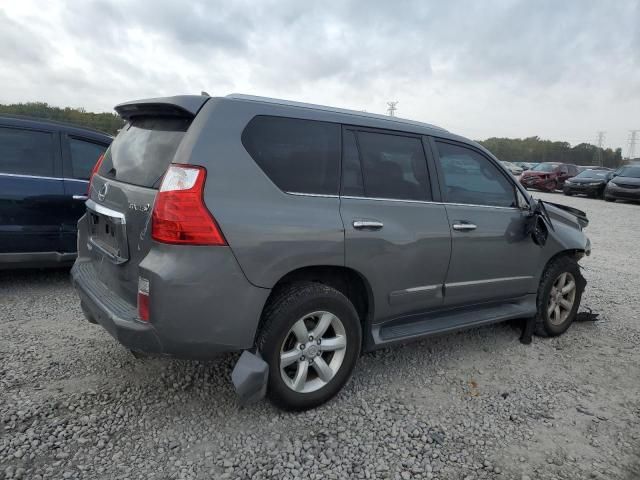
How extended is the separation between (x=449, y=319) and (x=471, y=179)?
1.08 meters

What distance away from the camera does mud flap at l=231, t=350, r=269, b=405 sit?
2506mm

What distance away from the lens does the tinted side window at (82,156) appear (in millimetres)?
4902

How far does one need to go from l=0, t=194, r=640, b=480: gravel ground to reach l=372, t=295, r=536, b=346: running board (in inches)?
13.7

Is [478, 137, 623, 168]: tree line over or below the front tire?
over

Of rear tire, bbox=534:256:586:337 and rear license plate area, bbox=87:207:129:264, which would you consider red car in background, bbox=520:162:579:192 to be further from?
rear license plate area, bbox=87:207:129:264

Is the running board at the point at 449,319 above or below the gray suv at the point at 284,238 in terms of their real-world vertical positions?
below

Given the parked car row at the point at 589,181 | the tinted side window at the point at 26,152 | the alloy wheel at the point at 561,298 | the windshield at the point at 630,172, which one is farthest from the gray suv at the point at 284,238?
the windshield at the point at 630,172

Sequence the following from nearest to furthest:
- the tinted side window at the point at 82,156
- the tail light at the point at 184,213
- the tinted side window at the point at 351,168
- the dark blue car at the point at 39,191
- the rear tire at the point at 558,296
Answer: the tail light at the point at 184,213
the tinted side window at the point at 351,168
the rear tire at the point at 558,296
the dark blue car at the point at 39,191
the tinted side window at the point at 82,156

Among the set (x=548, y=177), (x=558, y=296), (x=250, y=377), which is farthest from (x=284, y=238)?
(x=548, y=177)

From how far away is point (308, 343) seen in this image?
9.22 feet

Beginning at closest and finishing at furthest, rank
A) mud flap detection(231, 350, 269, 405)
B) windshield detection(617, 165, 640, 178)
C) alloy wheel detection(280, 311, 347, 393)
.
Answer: mud flap detection(231, 350, 269, 405) → alloy wheel detection(280, 311, 347, 393) → windshield detection(617, 165, 640, 178)

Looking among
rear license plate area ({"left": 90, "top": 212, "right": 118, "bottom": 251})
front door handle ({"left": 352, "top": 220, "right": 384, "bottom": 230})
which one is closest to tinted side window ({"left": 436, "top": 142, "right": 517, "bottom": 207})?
front door handle ({"left": 352, "top": 220, "right": 384, "bottom": 230})

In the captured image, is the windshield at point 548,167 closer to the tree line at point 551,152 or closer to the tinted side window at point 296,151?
the tinted side window at point 296,151

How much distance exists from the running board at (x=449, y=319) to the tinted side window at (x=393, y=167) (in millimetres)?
874
